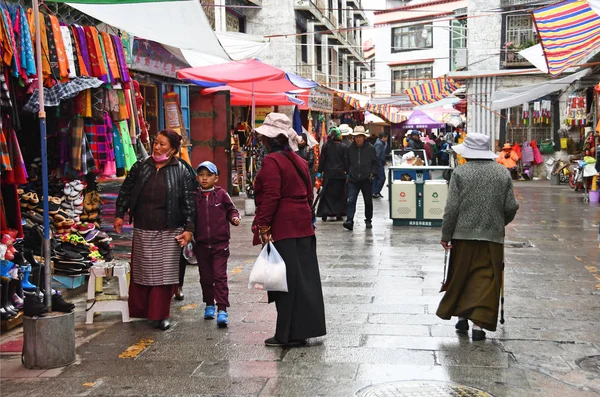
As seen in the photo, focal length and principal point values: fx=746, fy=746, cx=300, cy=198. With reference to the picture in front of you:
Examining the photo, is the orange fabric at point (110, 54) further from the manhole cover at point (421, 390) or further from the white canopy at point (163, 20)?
the manhole cover at point (421, 390)

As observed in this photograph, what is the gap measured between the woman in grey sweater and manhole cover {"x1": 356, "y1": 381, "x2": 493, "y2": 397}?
3.66 ft

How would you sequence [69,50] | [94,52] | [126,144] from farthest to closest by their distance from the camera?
1. [126,144]
2. [94,52]
3. [69,50]

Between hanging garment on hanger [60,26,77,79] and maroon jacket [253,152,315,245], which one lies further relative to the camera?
hanging garment on hanger [60,26,77,79]

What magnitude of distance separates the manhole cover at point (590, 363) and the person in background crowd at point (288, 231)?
6.29 feet

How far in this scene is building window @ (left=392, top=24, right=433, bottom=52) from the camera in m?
48.7

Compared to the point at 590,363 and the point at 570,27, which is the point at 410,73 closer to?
the point at 570,27

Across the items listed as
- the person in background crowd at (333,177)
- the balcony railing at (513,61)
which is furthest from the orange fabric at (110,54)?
the balcony railing at (513,61)

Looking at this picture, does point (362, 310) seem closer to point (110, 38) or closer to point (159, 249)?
point (159, 249)

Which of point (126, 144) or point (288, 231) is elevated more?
point (126, 144)

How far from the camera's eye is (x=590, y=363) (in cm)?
536

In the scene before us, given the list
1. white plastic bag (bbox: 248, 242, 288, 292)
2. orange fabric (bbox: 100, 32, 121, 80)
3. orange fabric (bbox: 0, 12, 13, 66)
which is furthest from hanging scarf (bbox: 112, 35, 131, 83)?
white plastic bag (bbox: 248, 242, 288, 292)

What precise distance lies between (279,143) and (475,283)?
1.94m

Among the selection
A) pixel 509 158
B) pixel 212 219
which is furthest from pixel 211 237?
pixel 509 158

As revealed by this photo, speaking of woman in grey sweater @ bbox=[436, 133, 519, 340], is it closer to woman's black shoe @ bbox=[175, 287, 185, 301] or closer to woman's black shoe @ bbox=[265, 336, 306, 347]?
woman's black shoe @ bbox=[265, 336, 306, 347]
